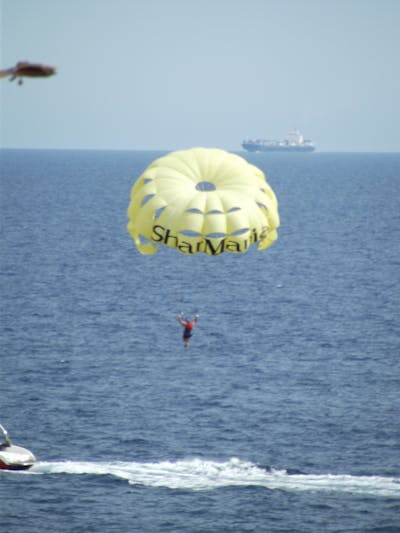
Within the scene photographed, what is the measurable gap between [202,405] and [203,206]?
144 ft

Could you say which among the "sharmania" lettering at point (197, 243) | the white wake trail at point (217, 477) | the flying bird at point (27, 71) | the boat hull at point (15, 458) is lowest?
the white wake trail at point (217, 477)

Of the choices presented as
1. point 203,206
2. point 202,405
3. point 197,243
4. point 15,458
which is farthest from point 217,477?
point 203,206

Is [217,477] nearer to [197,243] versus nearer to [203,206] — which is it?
[197,243]

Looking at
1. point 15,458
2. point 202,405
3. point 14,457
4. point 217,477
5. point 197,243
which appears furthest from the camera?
point 202,405

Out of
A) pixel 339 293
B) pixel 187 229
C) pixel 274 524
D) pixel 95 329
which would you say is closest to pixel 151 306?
pixel 95 329

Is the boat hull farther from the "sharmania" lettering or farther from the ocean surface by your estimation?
the "sharmania" lettering

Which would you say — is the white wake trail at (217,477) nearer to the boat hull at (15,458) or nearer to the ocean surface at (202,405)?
the ocean surface at (202,405)

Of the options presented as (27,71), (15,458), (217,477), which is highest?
(27,71)

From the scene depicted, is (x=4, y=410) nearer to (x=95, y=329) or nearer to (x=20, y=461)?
(x=20, y=461)

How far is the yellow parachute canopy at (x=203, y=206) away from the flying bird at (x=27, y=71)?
3539 centimetres

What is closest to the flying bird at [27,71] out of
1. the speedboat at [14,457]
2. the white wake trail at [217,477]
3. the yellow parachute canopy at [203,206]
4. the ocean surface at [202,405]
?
the yellow parachute canopy at [203,206]

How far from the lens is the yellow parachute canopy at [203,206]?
50969mm

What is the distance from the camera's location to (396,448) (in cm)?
8125

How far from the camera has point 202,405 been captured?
9181cm
